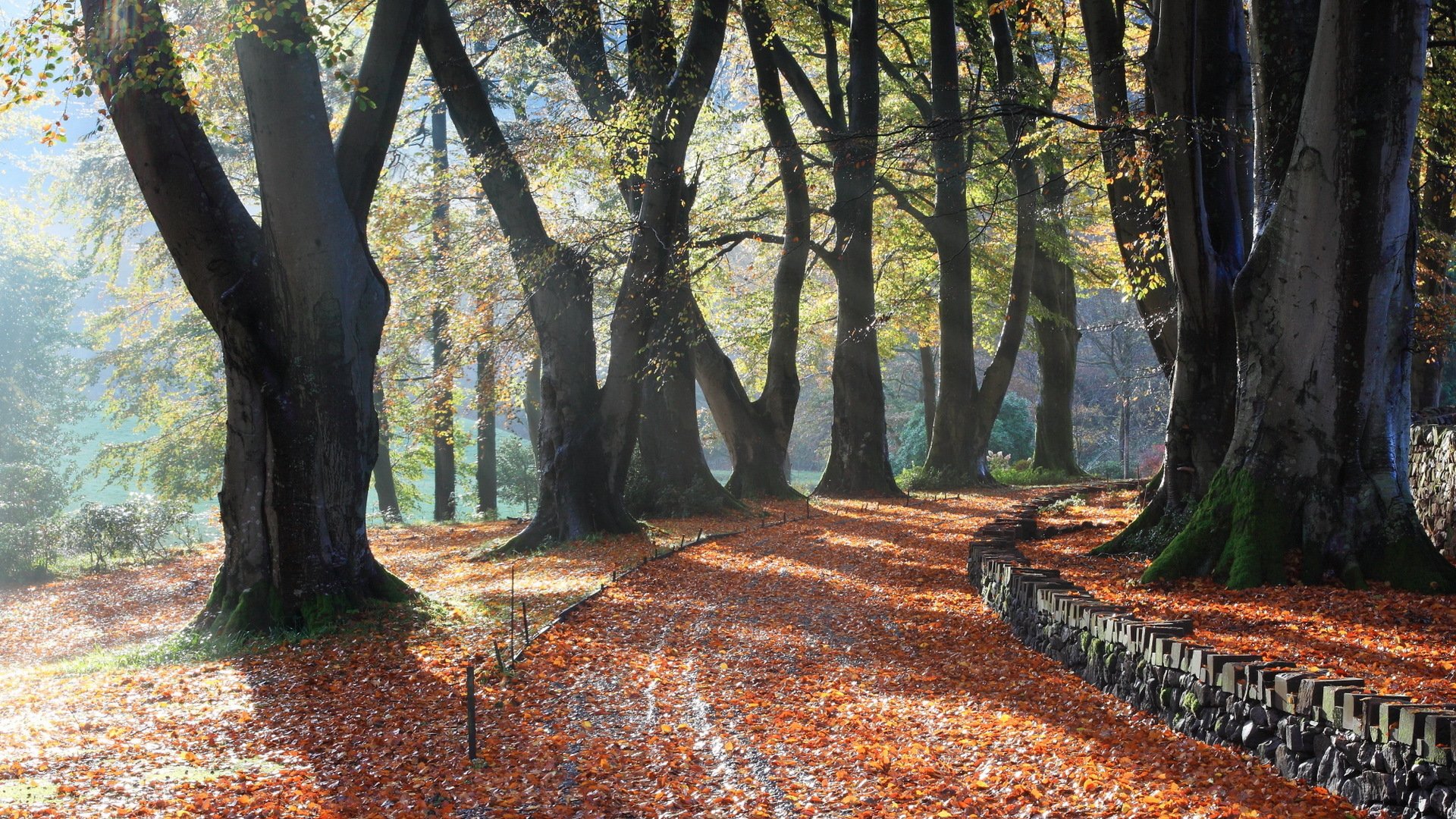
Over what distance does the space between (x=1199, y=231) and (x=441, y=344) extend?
49.2 ft

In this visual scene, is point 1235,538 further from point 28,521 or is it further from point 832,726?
point 28,521

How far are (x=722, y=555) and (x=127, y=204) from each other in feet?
50.9

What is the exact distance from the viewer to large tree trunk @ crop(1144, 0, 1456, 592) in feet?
24.1

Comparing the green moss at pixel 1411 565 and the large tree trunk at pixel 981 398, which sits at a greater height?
the large tree trunk at pixel 981 398

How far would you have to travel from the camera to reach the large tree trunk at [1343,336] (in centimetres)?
736

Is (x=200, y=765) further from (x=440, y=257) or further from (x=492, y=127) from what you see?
(x=440, y=257)

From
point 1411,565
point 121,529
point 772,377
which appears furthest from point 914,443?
point 1411,565

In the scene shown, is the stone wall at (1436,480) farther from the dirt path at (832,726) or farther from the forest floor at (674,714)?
the dirt path at (832,726)

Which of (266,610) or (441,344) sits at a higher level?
(441,344)

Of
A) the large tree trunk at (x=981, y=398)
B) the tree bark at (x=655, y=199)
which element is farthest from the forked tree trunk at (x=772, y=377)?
the tree bark at (x=655, y=199)

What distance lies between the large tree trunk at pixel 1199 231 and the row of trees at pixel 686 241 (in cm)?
3

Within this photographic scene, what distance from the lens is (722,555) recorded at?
12.5 metres

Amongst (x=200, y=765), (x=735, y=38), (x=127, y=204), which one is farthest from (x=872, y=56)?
(x=200, y=765)

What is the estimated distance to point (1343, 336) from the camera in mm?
7578
